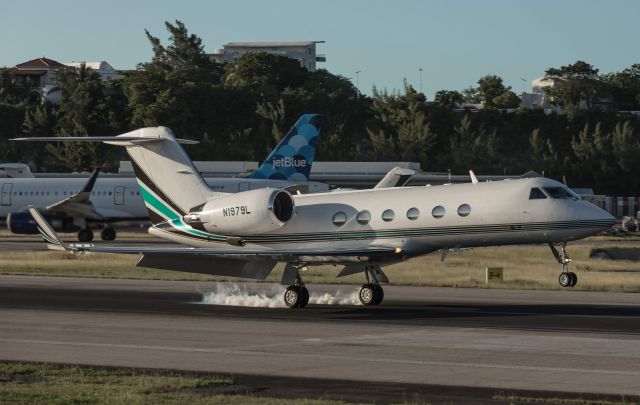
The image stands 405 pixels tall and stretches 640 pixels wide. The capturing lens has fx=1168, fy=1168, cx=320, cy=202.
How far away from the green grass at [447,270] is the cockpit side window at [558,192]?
7.11 m

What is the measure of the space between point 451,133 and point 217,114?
26724 mm

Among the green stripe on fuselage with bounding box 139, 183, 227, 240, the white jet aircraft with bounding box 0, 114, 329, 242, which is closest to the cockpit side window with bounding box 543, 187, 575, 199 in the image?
the green stripe on fuselage with bounding box 139, 183, 227, 240

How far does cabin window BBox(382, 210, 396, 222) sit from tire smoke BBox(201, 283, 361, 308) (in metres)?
2.64

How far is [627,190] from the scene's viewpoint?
116062 millimetres

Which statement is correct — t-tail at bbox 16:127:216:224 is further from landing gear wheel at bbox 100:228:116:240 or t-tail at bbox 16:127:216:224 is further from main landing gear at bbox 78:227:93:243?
landing gear wheel at bbox 100:228:116:240

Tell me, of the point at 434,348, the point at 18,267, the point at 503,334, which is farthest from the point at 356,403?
the point at 18,267

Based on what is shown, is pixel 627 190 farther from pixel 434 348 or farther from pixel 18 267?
pixel 434 348

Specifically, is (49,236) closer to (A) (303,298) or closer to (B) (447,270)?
(A) (303,298)

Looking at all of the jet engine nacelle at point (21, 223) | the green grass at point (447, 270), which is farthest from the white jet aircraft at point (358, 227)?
the jet engine nacelle at point (21, 223)

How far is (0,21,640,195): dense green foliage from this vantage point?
117 m

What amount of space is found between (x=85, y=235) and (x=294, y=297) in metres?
39.2

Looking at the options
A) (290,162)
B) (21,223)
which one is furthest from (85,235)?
(290,162)

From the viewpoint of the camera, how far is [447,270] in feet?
141

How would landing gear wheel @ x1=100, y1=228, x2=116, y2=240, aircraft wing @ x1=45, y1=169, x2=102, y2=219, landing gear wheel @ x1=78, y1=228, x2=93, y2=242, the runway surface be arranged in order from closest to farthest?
the runway surface
aircraft wing @ x1=45, y1=169, x2=102, y2=219
landing gear wheel @ x1=78, y1=228, x2=93, y2=242
landing gear wheel @ x1=100, y1=228, x2=116, y2=240
